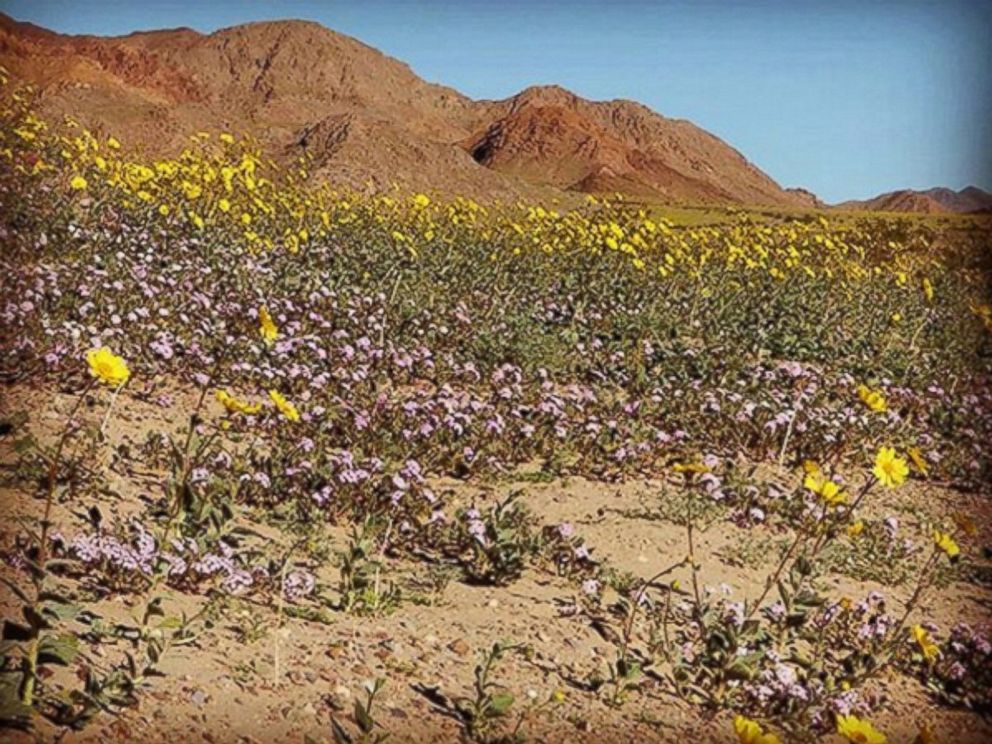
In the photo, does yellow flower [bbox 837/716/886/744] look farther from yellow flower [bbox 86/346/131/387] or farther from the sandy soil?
yellow flower [bbox 86/346/131/387]

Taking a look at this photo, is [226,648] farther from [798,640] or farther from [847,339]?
[847,339]

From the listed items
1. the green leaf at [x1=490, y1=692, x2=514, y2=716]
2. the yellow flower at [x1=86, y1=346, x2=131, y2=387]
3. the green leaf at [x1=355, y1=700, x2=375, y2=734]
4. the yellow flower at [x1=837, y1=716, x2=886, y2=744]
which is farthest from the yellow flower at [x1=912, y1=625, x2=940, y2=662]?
the yellow flower at [x1=86, y1=346, x2=131, y2=387]

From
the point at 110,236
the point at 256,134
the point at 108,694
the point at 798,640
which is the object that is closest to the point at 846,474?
the point at 798,640

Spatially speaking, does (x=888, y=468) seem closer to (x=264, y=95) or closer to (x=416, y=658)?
(x=416, y=658)

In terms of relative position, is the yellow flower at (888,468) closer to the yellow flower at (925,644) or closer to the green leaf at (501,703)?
the yellow flower at (925,644)

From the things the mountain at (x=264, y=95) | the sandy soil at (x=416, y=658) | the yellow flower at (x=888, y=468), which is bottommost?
the sandy soil at (x=416, y=658)

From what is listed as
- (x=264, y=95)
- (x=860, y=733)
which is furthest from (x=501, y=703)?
(x=264, y=95)

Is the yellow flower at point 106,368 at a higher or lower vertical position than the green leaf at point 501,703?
higher

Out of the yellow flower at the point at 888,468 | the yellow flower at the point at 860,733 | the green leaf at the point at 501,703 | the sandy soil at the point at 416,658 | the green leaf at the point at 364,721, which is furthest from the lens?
the yellow flower at the point at 888,468

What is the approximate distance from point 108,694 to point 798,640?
99.7 inches

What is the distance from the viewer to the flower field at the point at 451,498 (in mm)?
2820

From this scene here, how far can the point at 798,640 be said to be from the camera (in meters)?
3.68

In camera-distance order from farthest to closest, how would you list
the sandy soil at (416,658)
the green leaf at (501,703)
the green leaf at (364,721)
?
1. the green leaf at (501,703)
2. the sandy soil at (416,658)
3. the green leaf at (364,721)

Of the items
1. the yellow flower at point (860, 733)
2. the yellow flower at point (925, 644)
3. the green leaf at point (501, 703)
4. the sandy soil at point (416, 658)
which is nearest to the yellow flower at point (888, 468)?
the yellow flower at point (925, 644)
